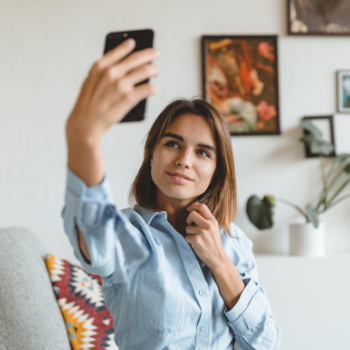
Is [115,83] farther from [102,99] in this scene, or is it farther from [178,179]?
[178,179]

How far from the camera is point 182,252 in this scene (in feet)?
3.09

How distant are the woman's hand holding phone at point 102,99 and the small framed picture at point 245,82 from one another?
1445mm

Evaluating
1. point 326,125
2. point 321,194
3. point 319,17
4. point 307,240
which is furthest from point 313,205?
point 319,17

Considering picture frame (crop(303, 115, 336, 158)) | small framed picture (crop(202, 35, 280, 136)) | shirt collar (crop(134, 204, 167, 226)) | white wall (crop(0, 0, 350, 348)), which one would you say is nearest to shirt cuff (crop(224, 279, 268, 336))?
shirt collar (crop(134, 204, 167, 226))

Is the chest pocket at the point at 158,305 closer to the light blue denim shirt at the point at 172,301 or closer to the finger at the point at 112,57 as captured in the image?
the light blue denim shirt at the point at 172,301

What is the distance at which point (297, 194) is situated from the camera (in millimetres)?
2008

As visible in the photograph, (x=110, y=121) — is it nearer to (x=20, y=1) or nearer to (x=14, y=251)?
(x=14, y=251)

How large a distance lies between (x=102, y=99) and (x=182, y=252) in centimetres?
49

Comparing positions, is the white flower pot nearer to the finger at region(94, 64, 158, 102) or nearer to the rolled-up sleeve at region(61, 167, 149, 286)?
the rolled-up sleeve at region(61, 167, 149, 286)

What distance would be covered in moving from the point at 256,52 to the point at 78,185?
5.38 feet

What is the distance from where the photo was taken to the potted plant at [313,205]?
6.03ft

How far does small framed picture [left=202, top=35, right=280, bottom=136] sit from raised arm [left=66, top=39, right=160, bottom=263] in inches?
56.8

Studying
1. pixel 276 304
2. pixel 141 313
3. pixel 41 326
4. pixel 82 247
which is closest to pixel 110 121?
pixel 82 247

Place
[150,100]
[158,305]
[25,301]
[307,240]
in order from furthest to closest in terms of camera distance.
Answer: [150,100], [307,240], [25,301], [158,305]
